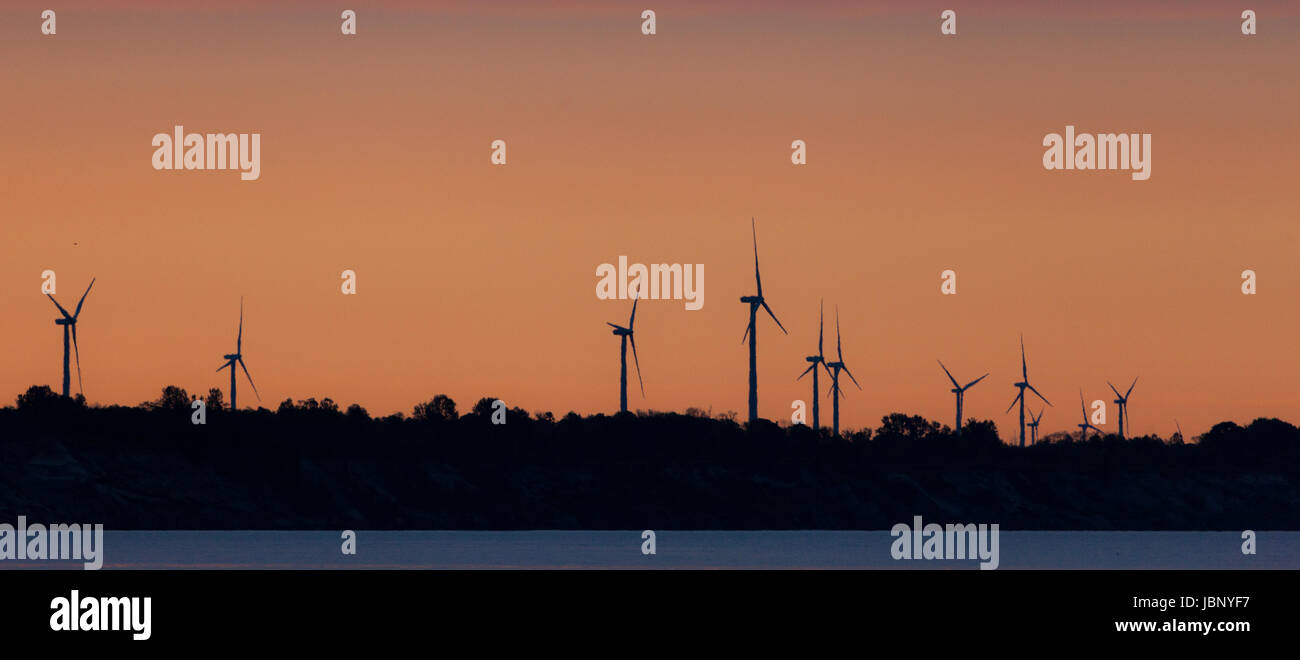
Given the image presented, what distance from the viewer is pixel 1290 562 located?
160 meters

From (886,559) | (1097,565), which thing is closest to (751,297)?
(886,559)

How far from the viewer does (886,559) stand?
162125 mm
